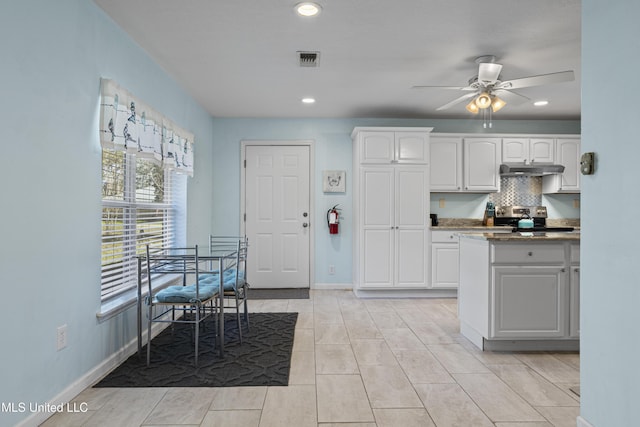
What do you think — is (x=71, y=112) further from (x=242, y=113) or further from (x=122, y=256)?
(x=242, y=113)

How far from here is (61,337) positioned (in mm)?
2182

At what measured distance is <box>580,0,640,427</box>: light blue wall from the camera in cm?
161

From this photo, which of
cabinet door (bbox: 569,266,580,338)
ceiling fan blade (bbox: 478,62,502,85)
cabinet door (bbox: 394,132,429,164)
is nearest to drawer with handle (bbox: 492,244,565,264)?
cabinet door (bbox: 569,266,580,338)

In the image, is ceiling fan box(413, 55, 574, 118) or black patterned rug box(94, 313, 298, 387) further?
ceiling fan box(413, 55, 574, 118)

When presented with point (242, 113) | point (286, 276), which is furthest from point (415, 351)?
point (242, 113)

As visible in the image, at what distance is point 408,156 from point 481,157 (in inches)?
42.0

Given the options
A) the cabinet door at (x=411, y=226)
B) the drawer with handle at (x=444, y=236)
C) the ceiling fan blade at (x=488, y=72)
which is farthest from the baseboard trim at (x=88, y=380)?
the ceiling fan blade at (x=488, y=72)

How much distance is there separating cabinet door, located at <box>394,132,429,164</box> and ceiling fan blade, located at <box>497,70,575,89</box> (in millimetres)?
1574

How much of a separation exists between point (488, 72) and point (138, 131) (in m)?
2.92

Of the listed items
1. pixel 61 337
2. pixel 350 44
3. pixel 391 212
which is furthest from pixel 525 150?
pixel 61 337

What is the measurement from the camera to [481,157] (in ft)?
17.4

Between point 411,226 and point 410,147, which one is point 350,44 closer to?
point 410,147

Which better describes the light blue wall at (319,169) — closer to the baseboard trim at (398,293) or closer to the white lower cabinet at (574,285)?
the baseboard trim at (398,293)

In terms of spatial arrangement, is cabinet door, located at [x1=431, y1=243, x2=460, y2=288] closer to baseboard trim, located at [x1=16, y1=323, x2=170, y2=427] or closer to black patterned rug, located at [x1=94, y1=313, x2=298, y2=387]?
black patterned rug, located at [x1=94, y1=313, x2=298, y2=387]
